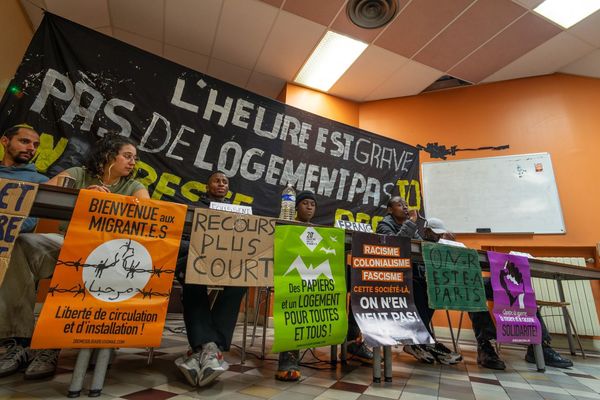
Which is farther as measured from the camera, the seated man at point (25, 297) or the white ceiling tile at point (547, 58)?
the white ceiling tile at point (547, 58)

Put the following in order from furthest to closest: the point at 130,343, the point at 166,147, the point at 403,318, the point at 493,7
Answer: the point at 493,7
the point at 166,147
the point at 403,318
the point at 130,343

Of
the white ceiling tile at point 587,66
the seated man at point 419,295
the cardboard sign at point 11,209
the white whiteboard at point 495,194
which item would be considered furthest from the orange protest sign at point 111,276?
the white ceiling tile at point 587,66

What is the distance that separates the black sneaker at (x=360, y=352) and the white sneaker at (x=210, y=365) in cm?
82

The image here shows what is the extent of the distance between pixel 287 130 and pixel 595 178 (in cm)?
311

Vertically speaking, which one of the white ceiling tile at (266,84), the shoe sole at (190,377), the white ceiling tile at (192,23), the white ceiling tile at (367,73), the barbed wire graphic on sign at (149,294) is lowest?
the shoe sole at (190,377)

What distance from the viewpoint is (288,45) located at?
3.24m

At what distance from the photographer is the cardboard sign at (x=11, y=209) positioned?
2.72 feet

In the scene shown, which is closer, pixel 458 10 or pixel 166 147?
pixel 166 147

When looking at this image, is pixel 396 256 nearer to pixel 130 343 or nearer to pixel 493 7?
pixel 130 343

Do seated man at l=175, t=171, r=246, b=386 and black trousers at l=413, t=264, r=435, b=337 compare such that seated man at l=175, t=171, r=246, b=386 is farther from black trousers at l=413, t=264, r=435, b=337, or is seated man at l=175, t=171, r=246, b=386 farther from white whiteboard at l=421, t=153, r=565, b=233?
white whiteboard at l=421, t=153, r=565, b=233

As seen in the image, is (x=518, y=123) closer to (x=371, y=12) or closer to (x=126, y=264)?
(x=371, y=12)

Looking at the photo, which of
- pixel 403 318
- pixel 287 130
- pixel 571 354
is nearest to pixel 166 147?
pixel 287 130

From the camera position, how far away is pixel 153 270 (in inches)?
38.0

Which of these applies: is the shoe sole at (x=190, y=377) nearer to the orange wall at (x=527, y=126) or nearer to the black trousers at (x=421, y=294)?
the black trousers at (x=421, y=294)
